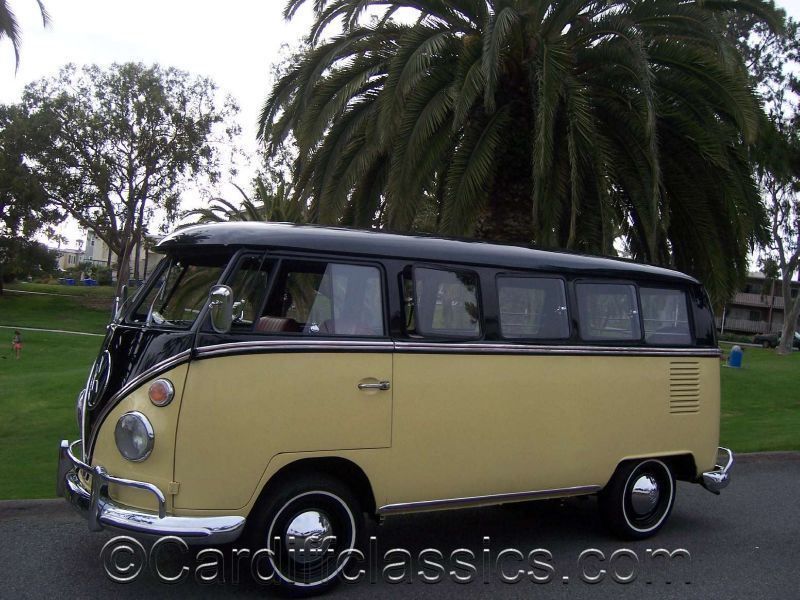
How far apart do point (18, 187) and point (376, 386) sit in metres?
44.2

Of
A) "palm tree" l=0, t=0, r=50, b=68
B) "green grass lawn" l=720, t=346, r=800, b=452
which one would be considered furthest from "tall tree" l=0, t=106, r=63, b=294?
"green grass lawn" l=720, t=346, r=800, b=452

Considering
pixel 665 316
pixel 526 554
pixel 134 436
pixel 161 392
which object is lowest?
pixel 526 554

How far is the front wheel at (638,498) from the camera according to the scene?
7.06 metres

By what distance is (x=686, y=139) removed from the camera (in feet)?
37.9

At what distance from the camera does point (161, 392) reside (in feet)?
16.3

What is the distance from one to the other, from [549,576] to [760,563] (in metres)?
1.84

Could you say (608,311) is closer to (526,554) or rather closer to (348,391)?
(526,554)

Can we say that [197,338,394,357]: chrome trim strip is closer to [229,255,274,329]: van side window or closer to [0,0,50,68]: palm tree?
[229,255,274,329]: van side window

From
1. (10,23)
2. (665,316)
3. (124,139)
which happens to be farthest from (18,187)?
(665,316)

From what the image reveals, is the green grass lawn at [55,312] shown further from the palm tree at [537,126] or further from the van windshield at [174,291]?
the van windshield at [174,291]

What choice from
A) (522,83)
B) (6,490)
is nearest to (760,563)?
(6,490)

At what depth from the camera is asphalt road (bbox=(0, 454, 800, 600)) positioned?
18.0 ft

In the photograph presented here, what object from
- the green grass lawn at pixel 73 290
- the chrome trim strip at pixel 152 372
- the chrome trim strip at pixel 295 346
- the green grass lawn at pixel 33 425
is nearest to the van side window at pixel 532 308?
the chrome trim strip at pixel 295 346

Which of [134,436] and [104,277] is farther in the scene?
[104,277]
